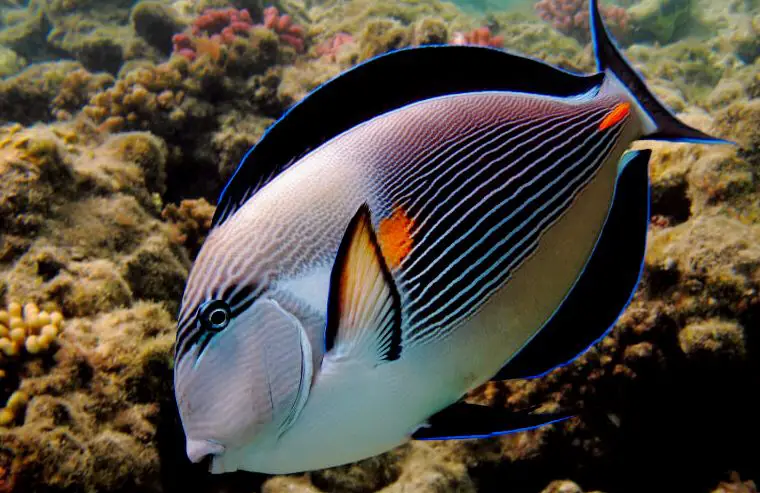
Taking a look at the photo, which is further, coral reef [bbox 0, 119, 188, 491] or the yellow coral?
the yellow coral

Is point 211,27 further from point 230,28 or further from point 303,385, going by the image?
point 303,385

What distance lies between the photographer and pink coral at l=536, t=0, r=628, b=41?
511 inches

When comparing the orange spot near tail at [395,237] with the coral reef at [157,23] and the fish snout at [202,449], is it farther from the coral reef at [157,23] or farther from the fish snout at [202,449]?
the coral reef at [157,23]

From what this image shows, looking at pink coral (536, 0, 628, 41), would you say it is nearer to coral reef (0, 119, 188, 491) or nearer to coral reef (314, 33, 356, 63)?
coral reef (314, 33, 356, 63)

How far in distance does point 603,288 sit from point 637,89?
400 mm

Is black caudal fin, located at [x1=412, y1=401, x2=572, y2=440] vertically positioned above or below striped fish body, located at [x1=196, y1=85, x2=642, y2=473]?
below

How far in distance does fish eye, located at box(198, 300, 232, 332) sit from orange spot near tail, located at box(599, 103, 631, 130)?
746 millimetres

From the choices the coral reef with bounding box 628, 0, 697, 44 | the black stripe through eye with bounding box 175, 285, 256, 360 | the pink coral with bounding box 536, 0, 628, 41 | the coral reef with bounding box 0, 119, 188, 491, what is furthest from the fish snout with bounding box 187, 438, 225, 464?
the coral reef with bounding box 628, 0, 697, 44

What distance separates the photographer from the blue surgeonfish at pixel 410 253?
0.67 m

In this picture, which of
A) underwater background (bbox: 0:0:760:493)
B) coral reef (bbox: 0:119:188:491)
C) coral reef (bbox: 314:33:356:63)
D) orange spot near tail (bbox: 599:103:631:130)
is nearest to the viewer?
orange spot near tail (bbox: 599:103:631:130)

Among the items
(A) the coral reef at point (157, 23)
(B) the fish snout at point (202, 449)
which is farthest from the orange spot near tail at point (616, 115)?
(A) the coral reef at point (157, 23)

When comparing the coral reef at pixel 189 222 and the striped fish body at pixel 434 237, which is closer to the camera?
the striped fish body at pixel 434 237

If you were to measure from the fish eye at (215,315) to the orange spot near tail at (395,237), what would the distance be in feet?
0.82

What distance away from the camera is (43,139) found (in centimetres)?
302
